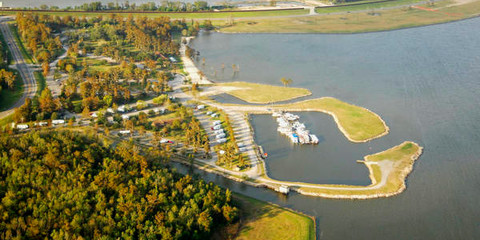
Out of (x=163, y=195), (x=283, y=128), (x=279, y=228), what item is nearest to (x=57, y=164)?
(x=163, y=195)

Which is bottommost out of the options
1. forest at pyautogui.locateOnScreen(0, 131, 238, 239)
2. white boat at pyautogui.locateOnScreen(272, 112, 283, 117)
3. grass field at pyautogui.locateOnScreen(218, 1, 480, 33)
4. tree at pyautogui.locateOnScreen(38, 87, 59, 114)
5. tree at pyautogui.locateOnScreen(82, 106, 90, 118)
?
forest at pyautogui.locateOnScreen(0, 131, 238, 239)

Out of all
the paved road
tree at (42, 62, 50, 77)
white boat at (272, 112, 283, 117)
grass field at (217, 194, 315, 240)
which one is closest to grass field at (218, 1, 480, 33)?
tree at (42, 62, 50, 77)

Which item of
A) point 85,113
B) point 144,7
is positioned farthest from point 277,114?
point 144,7

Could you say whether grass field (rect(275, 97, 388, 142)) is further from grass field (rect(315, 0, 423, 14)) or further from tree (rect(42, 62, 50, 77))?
grass field (rect(315, 0, 423, 14))

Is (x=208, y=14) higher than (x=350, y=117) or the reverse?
higher

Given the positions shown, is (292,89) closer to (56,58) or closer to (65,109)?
(65,109)

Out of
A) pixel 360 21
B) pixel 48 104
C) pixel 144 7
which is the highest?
pixel 144 7

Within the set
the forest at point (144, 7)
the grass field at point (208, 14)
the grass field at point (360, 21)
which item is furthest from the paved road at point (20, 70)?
the grass field at point (360, 21)

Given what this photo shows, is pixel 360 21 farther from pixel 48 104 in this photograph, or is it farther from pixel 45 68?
pixel 48 104
